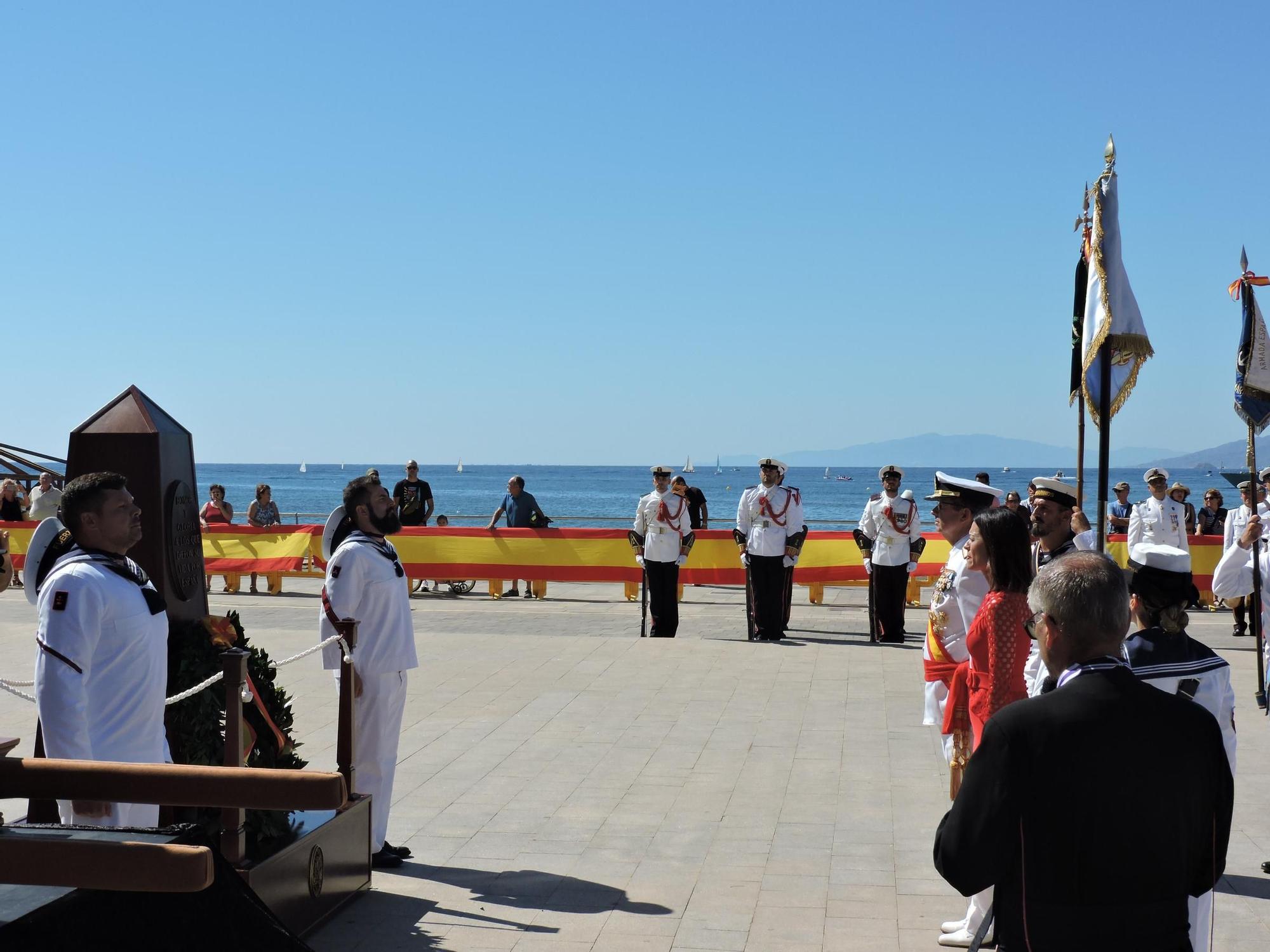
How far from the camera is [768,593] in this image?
1399 cm

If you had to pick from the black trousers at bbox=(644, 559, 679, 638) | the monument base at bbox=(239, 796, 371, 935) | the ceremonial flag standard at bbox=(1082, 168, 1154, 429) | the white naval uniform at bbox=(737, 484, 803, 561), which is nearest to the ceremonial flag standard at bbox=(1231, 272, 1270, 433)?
the ceremonial flag standard at bbox=(1082, 168, 1154, 429)

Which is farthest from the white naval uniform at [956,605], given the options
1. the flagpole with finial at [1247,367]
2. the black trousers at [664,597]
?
the black trousers at [664,597]

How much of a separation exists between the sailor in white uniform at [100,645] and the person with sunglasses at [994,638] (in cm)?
310

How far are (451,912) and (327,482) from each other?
523ft

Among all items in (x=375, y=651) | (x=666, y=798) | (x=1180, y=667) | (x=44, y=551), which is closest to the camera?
(x=1180, y=667)

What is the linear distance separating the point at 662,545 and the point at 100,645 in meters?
10.1

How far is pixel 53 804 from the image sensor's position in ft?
14.9

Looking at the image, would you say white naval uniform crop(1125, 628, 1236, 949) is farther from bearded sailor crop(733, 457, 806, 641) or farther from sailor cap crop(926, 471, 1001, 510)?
bearded sailor crop(733, 457, 806, 641)

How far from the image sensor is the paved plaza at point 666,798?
213 inches

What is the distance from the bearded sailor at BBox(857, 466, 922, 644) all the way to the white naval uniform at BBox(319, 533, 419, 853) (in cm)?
872

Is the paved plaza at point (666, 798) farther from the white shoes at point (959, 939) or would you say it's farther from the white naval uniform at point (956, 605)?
the white naval uniform at point (956, 605)

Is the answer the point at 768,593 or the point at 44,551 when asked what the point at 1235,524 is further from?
the point at 44,551

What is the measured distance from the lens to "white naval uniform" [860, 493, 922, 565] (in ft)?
46.4

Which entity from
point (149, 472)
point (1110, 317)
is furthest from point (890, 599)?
point (149, 472)
